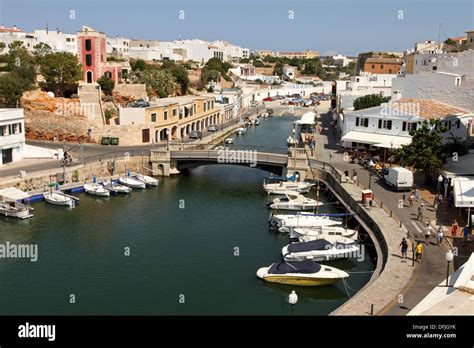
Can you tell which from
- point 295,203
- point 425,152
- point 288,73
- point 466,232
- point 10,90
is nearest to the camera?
point 466,232

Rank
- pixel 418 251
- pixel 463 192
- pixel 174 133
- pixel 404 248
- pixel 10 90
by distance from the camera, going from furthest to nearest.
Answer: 1. pixel 174 133
2. pixel 10 90
3. pixel 463 192
4. pixel 404 248
5. pixel 418 251

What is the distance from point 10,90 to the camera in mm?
53969

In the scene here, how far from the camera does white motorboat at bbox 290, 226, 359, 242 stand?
30016 mm

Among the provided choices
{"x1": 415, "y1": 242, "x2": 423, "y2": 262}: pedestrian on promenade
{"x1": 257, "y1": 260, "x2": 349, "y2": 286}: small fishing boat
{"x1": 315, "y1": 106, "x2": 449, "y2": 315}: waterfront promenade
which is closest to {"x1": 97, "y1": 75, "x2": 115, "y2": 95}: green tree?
{"x1": 315, "y1": 106, "x2": 449, "y2": 315}: waterfront promenade

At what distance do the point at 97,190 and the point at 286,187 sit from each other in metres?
14.6

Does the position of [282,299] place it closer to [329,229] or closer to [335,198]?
[329,229]

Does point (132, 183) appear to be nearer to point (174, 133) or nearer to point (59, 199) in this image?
point (59, 199)

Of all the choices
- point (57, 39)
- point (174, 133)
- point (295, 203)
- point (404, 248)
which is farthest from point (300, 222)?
point (57, 39)

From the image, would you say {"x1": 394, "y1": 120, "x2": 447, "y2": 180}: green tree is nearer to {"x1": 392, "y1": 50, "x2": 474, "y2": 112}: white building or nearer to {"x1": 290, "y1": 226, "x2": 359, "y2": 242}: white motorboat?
{"x1": 290, "y1": 226, "x2": 359, "y2": 242}: white motorboat

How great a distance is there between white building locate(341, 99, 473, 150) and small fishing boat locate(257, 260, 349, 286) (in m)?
20.0

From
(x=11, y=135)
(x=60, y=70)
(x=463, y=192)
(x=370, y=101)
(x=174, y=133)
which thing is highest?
(x=60, y=70)

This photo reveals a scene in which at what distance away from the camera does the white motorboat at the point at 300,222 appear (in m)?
31.9

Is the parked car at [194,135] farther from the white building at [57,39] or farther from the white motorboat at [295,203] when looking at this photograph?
the white building at [57,39]
